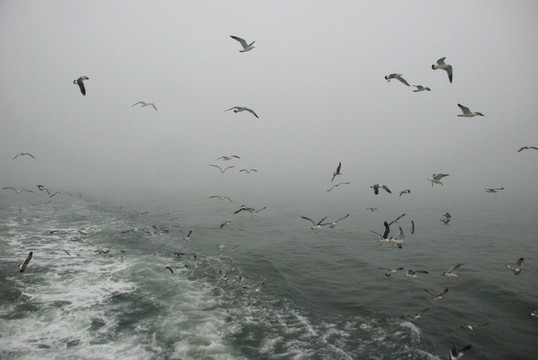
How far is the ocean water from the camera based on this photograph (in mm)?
10531

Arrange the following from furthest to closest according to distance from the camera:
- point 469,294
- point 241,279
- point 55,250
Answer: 1. point 55,250
2. point 241,279
3. point 469,294

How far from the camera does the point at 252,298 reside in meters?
14.5

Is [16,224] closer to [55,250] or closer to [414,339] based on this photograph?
[55,250]

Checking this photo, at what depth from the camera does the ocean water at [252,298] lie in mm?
10531

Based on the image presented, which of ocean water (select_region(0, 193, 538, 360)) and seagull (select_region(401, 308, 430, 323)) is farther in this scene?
seagull (select_region(401, 308, 430, 323))

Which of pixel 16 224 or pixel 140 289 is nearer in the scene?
pixel 140 289

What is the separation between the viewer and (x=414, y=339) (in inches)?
437

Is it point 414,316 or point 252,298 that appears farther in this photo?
point 252,298

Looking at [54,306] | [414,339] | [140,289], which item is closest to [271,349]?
[414,339]

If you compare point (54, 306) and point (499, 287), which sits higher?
point (499, 287)

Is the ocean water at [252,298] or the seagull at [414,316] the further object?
the seagull at [414,316]

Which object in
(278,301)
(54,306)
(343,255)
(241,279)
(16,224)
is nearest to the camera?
(54,306)

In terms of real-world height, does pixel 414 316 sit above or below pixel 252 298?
above

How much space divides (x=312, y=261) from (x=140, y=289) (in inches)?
458
